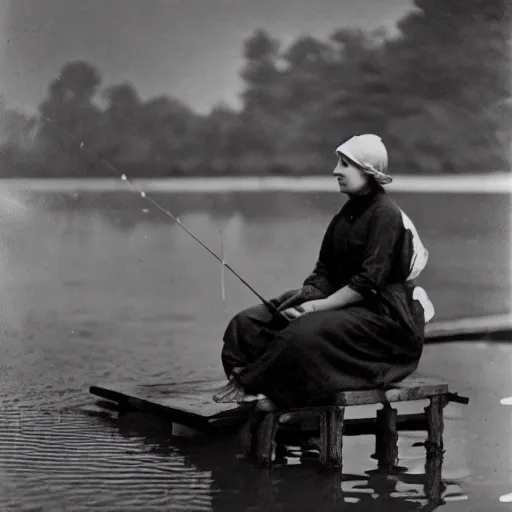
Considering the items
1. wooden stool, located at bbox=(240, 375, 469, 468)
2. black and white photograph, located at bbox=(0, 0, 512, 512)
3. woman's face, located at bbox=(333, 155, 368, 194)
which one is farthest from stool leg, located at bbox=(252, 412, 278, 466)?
woman's face, located at bbox=(333, 155, 368, 194)

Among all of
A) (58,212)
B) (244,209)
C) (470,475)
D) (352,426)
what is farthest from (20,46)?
(470,475)

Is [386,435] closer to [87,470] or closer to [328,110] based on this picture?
[87,470]

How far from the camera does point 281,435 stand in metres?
5.81

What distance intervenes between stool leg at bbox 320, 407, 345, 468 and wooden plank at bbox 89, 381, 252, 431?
38cm

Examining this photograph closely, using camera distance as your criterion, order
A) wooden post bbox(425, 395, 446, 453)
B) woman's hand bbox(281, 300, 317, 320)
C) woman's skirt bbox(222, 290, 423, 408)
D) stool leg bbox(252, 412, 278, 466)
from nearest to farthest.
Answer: woman's skirt bbox(222, 290, 423, 408)
stool leg bbox(252, 412, 278, 466)
woman's hand bbox(281, 300, 317, 320)
wooden post bbox(425, 395, 446, 453)

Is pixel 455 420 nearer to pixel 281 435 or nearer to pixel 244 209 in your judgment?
pixel 281 435

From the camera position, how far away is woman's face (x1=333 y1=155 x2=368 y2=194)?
5340 mm

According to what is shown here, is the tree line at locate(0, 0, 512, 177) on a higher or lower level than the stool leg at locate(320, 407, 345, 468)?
higher

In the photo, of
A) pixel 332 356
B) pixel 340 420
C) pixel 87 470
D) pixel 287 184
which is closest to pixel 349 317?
pixel 332 356

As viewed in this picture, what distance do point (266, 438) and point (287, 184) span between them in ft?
8.88

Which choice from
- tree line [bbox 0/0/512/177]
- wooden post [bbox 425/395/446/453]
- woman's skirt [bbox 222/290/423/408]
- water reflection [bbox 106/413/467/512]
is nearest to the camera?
water reflection [bbox 106/413/467/512]

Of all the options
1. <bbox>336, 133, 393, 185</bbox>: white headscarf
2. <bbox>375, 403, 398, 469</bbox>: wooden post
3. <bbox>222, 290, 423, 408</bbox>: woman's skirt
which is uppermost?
<bbox>336, 133, 393, 185</bbox>: white headscarf

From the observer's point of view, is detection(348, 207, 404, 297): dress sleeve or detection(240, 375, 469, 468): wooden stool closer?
detection(240, 375, 469, 468): wooden stool

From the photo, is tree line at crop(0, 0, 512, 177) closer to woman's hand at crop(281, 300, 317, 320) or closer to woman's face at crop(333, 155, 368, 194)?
woman's face at crop(333, 155, 368, 194)
